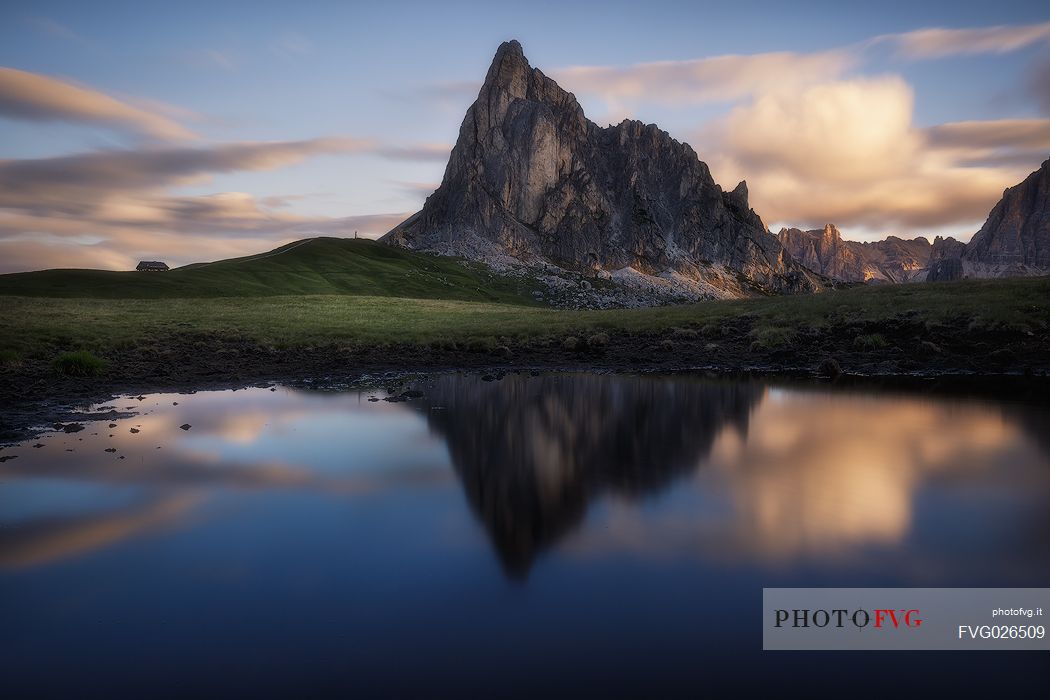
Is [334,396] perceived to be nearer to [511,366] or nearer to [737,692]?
[511,366]

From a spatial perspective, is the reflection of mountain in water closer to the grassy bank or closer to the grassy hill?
the grassy bank

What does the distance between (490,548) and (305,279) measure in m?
115

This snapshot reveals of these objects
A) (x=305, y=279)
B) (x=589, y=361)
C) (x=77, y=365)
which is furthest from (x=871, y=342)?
(x=305, y=279)

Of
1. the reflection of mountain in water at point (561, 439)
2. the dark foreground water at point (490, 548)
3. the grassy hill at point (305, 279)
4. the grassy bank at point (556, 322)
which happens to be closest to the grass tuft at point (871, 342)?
the grassy bank at point (556, 322)

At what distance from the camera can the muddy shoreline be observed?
2767 centimetres

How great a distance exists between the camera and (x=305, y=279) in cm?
11706

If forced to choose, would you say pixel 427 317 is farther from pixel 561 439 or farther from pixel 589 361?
pixel 561 439

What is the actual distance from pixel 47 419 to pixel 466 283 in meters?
149

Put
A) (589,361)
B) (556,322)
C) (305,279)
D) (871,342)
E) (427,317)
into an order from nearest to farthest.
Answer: (871,342)
(589,361)
(556,322)
(427,317)
(305,279)

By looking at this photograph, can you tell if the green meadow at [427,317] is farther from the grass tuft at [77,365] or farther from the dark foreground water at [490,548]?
the dark foreground water at [490,548]

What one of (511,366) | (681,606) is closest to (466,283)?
(511,366)

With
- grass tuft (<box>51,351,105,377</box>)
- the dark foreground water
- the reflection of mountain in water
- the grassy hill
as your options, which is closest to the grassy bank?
grass tuft (<box>51,351,105,377</box>)

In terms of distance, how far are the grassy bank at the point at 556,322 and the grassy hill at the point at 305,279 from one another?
31.6 meters

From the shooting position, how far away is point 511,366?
119 feet
